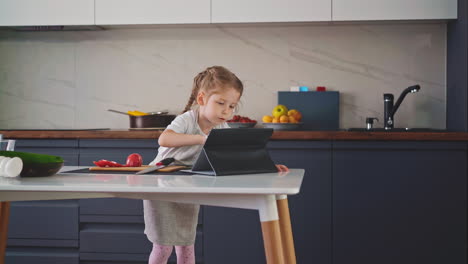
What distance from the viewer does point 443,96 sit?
334 cm

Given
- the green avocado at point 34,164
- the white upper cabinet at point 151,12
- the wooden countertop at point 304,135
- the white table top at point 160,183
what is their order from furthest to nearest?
the white upper cabinet at point 151,12 → the wooden countertop at point 304,135 → the green avocado at point 34,164 → the white table top at point 160,183

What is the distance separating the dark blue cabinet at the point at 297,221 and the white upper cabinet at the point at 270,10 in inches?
30.3

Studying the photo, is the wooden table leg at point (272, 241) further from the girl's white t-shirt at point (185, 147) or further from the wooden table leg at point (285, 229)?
the girl's white t-shirt at point (185, 147)

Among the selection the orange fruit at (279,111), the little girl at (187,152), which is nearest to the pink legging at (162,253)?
the little girl at (187,152)

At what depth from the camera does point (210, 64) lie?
349 cm

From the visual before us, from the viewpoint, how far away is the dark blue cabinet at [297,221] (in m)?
2.83

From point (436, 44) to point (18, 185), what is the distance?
2.75 m

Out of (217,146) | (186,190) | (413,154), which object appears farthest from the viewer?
(413,154)

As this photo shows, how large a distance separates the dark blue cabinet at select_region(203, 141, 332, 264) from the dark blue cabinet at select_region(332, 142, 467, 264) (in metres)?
0.06

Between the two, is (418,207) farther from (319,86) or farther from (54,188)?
(54,188)

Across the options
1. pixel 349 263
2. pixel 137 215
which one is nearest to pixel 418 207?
pixel 349 263

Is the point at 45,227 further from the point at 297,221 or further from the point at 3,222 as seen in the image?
the point at 297,221

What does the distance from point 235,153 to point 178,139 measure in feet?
1.12

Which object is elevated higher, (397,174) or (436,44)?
(436,44)
